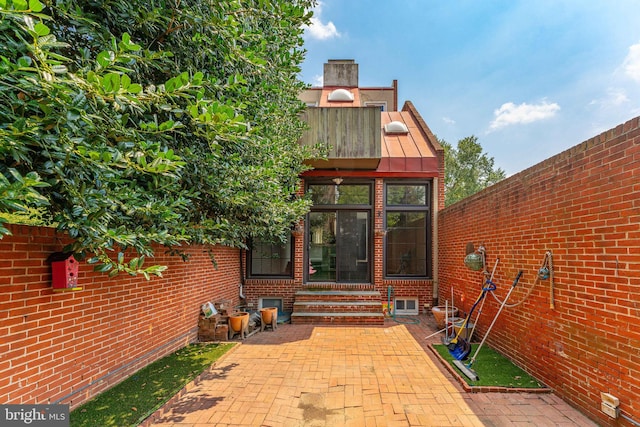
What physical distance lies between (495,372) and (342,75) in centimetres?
1034

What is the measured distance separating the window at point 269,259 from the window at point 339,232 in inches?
22.9

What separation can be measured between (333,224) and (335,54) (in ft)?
24.7

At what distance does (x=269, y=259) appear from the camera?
25.7 ft

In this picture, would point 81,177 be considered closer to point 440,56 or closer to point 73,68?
point 73,68

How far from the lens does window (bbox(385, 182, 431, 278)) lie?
7711mm

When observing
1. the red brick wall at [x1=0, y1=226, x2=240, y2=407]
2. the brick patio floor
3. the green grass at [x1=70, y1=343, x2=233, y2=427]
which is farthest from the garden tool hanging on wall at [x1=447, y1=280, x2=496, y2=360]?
the red brick wall at [x1=0, y1=226, x2=240, y2=407]

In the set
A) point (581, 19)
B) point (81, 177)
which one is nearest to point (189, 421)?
→ point (81, 177)

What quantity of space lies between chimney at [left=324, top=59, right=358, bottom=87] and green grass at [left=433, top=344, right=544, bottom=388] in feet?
31.3

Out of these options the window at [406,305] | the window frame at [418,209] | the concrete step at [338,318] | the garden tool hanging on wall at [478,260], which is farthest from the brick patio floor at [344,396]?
the window frame at [418,209]

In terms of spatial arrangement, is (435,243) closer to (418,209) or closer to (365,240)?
(418,209)

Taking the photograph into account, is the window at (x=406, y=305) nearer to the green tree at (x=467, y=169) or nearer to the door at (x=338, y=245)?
the door at (x=338, y=245)

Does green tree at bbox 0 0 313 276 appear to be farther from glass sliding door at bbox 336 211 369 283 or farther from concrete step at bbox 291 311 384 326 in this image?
glass sliding door at bbox 336 211 369 283

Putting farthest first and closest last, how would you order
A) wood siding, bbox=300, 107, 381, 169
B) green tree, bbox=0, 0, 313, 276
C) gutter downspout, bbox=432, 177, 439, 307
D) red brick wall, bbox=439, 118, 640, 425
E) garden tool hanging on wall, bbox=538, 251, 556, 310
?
gutter downspout, bbox=432, 177, 439, 307 → wood siding, bbox=300, 107, 381, 169 → garden tool hanging on wall, bbox=538, 251, 556, 310 → red brick wall, bbox=439, 118, 640, 425 → green tree, bbox=0, 0, 313, 276

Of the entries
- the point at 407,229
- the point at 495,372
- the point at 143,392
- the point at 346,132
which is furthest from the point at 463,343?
the point at 346,132
